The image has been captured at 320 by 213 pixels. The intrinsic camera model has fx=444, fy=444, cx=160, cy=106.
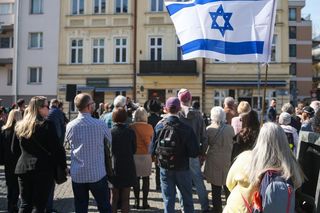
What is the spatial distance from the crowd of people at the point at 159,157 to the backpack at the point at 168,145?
0.01 m

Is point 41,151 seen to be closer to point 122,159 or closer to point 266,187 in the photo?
point 122,159

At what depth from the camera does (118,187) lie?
6520 mm

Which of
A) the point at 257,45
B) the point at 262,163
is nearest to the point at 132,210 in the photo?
the point at 257,45

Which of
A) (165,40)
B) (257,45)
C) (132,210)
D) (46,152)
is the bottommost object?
(132,210)

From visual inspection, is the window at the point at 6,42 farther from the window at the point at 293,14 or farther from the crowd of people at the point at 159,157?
the window at the point at 293,14

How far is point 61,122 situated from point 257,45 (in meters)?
4.26

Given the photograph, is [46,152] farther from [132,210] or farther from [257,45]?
[257,45]

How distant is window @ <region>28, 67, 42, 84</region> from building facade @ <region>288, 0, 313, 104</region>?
3596 centimetres

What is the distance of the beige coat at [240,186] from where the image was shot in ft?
11.7

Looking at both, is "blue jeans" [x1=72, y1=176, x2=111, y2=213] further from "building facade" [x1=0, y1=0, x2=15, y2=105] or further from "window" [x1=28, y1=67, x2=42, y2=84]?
"building facade" [x1=0, y1=0, x2=15, y2=105]

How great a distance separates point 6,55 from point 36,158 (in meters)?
35.9

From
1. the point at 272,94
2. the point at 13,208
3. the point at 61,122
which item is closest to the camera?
the point at 13,208

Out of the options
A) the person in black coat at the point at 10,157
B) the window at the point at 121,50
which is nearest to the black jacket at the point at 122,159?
the person in black coat at the point at 10,157

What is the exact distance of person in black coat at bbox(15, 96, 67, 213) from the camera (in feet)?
18.4
